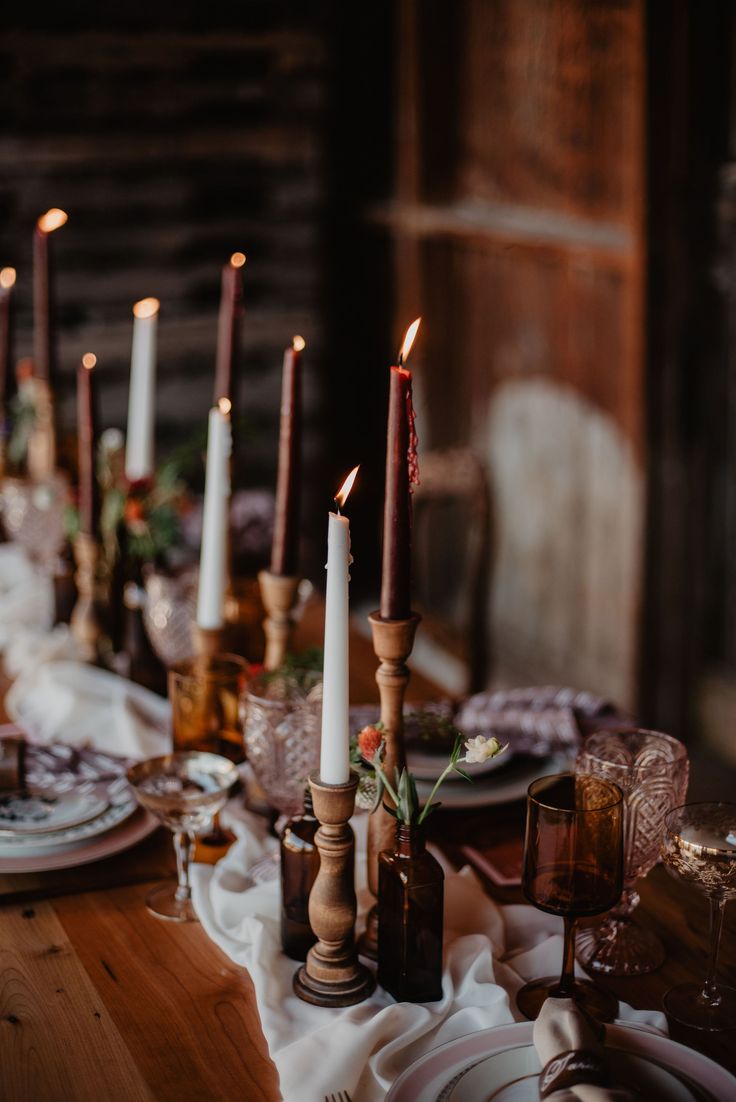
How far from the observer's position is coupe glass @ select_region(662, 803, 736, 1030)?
1.04m

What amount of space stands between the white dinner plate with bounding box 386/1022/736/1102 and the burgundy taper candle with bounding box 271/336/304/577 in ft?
1.88

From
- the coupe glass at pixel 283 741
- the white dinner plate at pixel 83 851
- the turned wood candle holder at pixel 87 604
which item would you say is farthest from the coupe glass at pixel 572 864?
the turned wood candle holder at pixel 87 604

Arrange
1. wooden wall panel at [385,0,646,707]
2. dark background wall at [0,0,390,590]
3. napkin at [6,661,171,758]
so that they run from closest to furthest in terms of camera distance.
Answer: napkin at [6,661,171,758], wooden wall panel at [385,0,646,707], dark background wall at [0,0,390,590]

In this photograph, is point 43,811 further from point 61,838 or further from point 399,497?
A: point 399,497

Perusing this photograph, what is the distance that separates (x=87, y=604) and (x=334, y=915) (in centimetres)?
89

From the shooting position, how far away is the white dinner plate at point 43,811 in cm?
130

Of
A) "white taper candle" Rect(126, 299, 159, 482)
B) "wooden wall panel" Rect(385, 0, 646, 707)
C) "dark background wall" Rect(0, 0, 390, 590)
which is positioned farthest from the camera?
"dark background wall" Rect(0, 0, 390, 590)

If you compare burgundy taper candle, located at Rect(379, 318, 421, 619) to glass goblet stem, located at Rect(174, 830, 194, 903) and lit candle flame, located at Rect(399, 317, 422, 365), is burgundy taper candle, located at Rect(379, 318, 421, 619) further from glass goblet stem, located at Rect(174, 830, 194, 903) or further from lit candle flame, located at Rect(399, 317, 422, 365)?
glass goblet stem, located at Rect(174, 830, 194, 903)

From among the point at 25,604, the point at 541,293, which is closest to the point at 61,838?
the point at 25,604

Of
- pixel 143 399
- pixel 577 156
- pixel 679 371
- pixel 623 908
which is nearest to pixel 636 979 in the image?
pixel 623 908

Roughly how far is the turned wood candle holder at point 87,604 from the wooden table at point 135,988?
0.52m

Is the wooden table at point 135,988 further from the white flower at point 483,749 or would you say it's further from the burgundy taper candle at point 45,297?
the burgundy taper candle at point 45,297

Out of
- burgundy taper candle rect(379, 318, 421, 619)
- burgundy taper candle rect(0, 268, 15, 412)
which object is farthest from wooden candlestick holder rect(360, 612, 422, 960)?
burgundy taper candle rect(0, 268, 15, 412)

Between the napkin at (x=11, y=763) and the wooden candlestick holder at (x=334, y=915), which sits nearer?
the wooden candlestick holder at (x=334, y=915)
